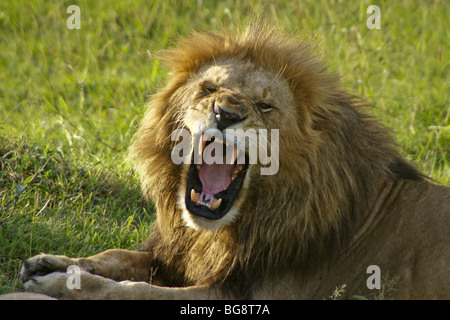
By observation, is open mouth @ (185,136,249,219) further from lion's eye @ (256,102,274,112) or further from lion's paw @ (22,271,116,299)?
lion's paw @ (22,271,116,299)

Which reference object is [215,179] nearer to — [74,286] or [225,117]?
[225,117]

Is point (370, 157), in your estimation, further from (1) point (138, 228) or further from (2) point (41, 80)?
(2) point (41, 80)

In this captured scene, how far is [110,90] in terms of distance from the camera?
7402 mm

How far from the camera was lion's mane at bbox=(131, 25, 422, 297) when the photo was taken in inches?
156

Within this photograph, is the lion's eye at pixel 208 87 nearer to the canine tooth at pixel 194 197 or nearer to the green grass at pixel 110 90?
the canine tooth at pixel 194 197

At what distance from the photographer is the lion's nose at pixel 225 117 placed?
3.79 metres

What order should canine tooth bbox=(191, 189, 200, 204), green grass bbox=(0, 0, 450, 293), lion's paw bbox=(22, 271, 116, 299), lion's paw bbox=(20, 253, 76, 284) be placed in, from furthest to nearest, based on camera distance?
1. green grass bbox=(0, 0, 450, 293)
2. canine tooth bbox=(191, 189, 200, 204)
3. lion's paw bbox=(20, 253, 76, 284)
4. lion's paw bbox=(22, 271, 116, 299)

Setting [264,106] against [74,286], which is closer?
[74,286]

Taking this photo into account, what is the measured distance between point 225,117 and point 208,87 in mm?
360

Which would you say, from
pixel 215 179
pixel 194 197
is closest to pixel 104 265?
pixel 194 197

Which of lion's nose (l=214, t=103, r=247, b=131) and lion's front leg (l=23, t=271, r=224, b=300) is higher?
lion's nose (l=214, t=103, r=247, b=131)

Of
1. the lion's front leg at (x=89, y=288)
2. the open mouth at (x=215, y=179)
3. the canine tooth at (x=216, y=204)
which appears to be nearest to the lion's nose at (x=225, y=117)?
the open mouth at (x=215, y=179)

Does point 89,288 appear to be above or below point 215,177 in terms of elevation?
below

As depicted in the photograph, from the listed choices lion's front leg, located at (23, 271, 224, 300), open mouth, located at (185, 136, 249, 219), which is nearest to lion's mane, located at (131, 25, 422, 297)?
open mouth, located at (185, 136, 249, 219)
